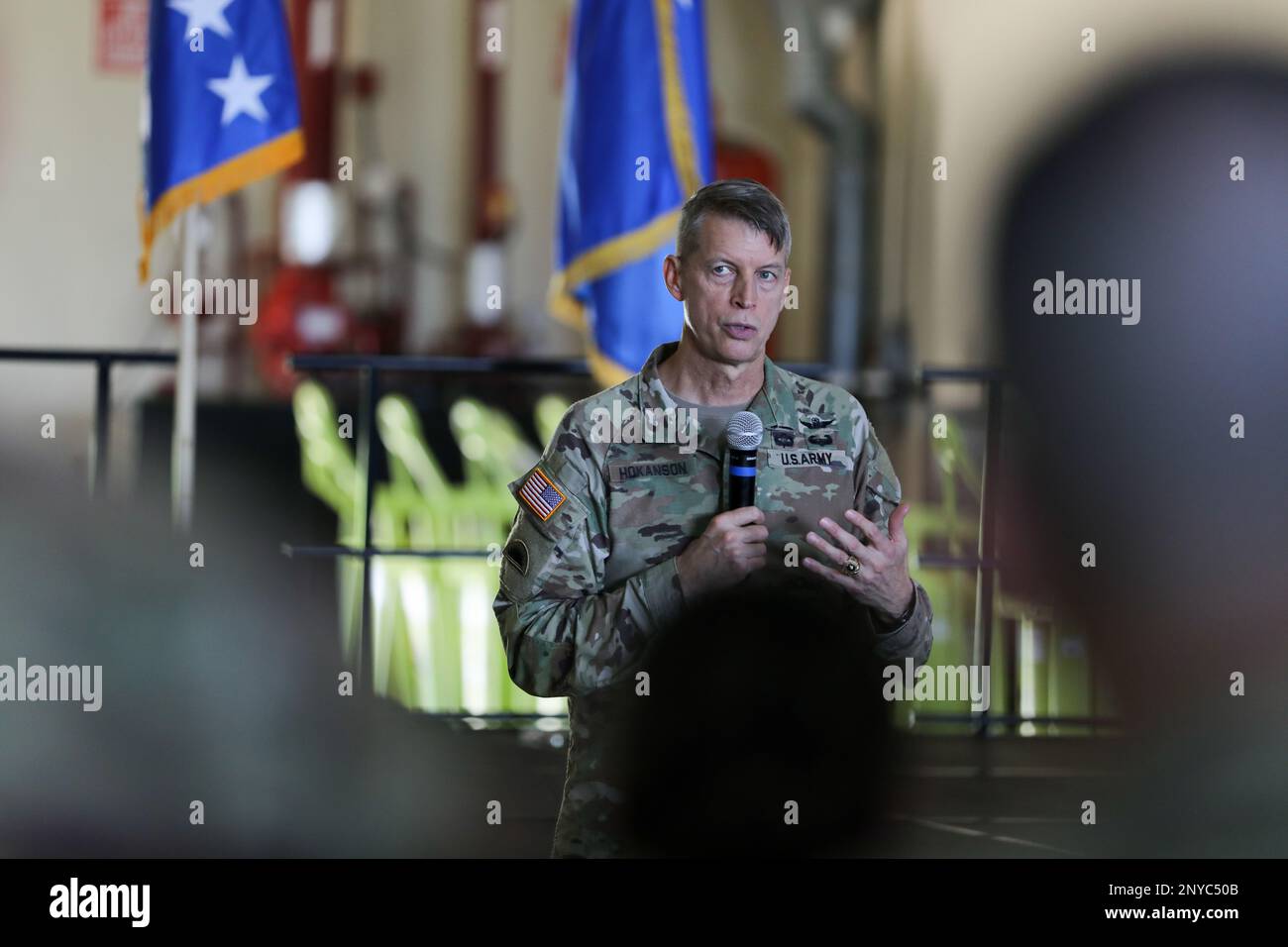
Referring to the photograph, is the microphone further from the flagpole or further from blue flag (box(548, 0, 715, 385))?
the flagpole

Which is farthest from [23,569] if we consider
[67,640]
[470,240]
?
[470,240]

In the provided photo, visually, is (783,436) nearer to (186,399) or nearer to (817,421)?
(817,421)

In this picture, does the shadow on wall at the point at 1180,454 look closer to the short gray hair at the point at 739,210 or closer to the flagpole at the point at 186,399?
the short gray hair at the point at 739,210

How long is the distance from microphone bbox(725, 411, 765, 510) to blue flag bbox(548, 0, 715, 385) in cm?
160

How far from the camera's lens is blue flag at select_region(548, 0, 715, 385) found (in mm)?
3141

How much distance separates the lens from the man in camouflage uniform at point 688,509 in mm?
1497

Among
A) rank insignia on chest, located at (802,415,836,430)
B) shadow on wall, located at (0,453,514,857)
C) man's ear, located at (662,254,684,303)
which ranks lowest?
shadow on wall, located at (0,453,514,857)

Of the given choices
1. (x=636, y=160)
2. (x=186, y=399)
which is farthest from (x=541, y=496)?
→ (x=186, y=399)

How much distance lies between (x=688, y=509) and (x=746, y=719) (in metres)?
0.24

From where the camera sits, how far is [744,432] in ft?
4.97

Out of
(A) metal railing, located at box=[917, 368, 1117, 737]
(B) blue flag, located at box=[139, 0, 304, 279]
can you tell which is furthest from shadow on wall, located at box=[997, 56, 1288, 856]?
(B) blue flag, located at box=[139, 0, 304, 279]

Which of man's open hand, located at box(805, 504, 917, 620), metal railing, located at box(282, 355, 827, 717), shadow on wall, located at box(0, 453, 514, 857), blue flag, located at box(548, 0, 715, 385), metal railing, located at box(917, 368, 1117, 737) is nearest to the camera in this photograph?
man's open hand, located at box(805, 504, 917, 620)
